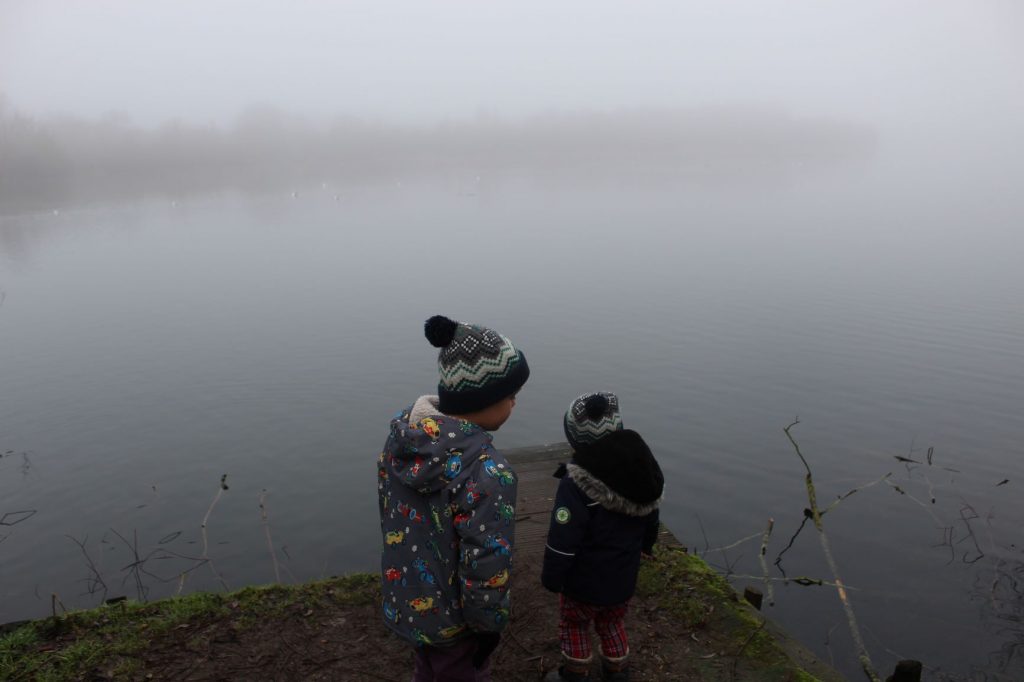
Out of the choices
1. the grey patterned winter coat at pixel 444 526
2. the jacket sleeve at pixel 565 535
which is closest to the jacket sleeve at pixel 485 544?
the grey patterned winter coat at pixel 444 526

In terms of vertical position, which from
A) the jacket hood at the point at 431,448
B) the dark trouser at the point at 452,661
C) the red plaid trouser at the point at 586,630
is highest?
the jacket hood at the point at 431,448

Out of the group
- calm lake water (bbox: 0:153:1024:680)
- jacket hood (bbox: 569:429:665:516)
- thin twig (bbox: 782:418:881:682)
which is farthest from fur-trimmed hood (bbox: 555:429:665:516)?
calm lake water (bbox: 0:153:1024:680)

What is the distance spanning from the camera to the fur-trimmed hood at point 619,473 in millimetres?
3646

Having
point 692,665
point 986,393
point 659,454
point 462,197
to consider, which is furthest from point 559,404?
point 462,197

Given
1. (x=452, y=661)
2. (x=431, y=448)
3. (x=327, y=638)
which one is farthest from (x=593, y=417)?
(x=327, y=638)

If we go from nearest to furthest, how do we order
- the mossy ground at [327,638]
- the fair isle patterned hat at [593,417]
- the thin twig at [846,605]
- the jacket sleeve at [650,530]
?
the fair isle patterned hat at [593,417], the jacket sleeve at [650,530], the mossy ground at [327,638], the thin twig at [846,605]

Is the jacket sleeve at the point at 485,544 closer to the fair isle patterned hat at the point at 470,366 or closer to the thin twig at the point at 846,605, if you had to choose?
the fair isle patterned hat at the point at 470,366

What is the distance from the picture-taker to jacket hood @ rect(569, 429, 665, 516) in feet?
12.0

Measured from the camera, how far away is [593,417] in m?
3.80

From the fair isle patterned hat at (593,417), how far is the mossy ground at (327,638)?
1.60 meters

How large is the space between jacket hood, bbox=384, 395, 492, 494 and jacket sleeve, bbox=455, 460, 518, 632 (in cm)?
9

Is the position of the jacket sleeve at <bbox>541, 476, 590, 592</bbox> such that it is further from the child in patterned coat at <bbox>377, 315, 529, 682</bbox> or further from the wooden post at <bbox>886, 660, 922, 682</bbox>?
the wooden post at <bbox>886, 660, 922, 682</bbox>

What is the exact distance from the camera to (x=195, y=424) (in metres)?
12.1

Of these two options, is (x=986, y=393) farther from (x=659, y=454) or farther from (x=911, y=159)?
(x=911, y=159)
